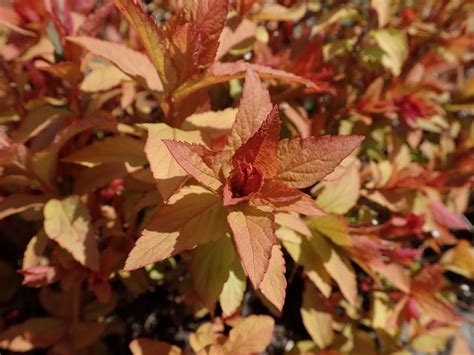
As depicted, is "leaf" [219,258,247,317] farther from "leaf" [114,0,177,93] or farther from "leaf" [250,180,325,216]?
"leaf" [114,0,177,93]

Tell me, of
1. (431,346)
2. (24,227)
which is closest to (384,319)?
(431,346)

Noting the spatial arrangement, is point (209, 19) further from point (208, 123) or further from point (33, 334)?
point (33, 334)

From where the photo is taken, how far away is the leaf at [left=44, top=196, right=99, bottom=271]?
1.06m

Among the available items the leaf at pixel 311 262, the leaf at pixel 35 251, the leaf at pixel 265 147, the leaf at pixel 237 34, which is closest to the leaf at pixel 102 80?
the leaf at pixel 237 34

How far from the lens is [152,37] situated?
2.89 feet

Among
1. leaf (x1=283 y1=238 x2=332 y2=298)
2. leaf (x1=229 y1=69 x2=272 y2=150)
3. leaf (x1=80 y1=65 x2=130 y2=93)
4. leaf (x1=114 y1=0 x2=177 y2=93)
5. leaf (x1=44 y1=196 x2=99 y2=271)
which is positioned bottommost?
leaf (x1=283 y1=238 x2=332 y2=298)

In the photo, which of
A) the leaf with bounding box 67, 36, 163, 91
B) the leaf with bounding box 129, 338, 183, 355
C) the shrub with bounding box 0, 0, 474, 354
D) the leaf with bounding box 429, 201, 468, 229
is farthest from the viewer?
the leaf with bounding box 429, 201, 468, 229

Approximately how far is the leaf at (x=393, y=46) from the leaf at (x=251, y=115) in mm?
727

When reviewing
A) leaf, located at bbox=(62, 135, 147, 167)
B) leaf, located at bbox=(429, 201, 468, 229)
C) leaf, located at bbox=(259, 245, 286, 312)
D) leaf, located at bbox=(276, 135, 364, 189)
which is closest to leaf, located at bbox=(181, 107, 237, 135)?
leaf, located at bbox=(62, 135, 147, 167)

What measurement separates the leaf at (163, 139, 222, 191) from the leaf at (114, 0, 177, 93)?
0.19 m

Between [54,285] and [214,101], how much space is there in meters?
0.81

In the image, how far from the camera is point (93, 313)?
1378 millimetres

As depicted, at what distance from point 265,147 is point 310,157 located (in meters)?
0.09

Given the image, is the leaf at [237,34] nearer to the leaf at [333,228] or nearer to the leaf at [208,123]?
the leaf at [208,123]
